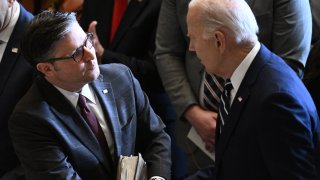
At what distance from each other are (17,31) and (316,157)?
4.03 ft

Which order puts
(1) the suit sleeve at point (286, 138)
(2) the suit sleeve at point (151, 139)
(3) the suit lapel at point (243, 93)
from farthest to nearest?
(2) the suit sleeve at point (151, 139) < (3) the suit lapel at point (243, 93) < (1) the suit sleeve at point (286, 138)

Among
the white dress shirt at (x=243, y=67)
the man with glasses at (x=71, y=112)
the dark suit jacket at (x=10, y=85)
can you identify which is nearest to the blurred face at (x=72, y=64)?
the man with glasses at (x=71, y=112)

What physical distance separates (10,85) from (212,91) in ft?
2.74

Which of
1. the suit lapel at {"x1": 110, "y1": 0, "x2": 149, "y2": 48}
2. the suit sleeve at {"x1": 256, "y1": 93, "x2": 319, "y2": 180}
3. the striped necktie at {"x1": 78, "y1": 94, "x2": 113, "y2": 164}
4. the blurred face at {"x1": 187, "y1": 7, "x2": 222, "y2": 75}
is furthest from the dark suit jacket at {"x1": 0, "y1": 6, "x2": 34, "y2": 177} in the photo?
the suit sleeve at {"x1": 256, "y1": 93, "x2": 319, "y2": 180}

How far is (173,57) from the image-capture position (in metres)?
2.34

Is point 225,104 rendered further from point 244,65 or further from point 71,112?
point 71,112

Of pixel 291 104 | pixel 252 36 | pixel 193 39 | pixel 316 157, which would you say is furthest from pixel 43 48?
pixel 316 157

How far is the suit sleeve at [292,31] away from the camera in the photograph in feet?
6.88

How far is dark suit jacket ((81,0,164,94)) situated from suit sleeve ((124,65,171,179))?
478 mm

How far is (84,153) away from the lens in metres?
1.76

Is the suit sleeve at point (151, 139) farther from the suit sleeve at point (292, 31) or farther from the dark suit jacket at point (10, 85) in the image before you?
the suit sleeve at point (292, 31)

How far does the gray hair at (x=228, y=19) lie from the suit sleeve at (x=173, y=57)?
680mm

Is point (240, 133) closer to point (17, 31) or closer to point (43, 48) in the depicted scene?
point (43, 48)

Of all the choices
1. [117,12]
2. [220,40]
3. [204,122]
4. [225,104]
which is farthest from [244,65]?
[117,12]
